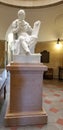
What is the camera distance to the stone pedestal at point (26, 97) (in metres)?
2.43

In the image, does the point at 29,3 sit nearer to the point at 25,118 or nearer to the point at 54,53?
the point at 54,53

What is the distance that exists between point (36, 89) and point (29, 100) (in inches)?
9.0

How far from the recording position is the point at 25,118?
2.46m

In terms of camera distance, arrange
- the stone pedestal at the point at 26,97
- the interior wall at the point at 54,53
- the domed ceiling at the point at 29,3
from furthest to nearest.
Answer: the interior wall at the point at 54,53
the domed ceiling at the point at 29,3
the stone pedestal at the point at 26,97

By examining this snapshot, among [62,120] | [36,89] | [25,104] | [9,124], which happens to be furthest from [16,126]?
[62,120]

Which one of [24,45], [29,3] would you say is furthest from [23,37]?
[29,3]

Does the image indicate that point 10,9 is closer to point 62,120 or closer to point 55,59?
point 55,59

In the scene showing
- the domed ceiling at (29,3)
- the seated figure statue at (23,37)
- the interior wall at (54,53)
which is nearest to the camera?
the seated figure statue at (23,37)

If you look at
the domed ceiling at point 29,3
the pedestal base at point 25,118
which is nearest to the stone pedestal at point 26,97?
the pedestal base at point 25,118

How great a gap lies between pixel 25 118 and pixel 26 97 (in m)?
0.35

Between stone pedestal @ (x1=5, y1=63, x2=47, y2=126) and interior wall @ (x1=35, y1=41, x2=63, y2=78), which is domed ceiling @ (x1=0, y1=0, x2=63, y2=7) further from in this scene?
stone pedestal @ (x1=5, y1=63, x2=47, y2=126)

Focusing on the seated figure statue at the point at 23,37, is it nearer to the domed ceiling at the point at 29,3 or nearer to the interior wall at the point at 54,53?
the domed ceiling at the point at 29,3

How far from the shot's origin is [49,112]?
9.98 feet

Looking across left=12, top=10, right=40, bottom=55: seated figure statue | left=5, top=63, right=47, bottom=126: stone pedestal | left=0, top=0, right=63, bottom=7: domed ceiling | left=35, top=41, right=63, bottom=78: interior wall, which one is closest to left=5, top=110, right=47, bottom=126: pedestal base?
left=5, top=63, right=47, bottom=126: stone pedestal
